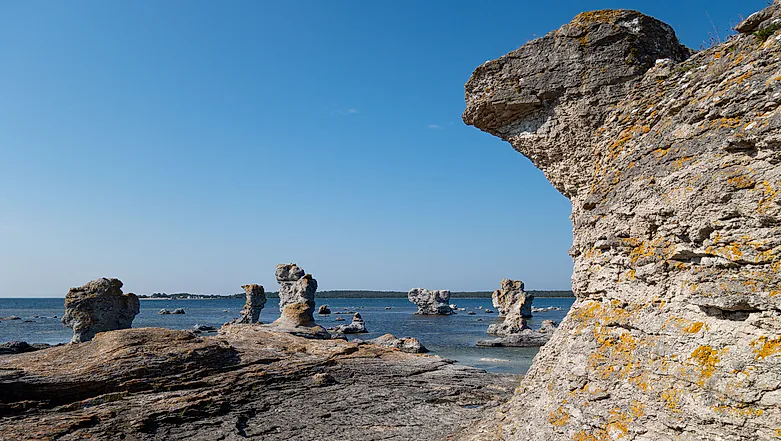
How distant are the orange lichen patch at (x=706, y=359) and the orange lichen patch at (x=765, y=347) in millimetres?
372

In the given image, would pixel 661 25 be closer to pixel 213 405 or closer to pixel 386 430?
pixel 386 430

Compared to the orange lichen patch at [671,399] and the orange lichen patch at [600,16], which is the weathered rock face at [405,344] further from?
the orange lichen patch at [671,399]

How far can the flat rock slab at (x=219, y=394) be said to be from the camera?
35.8 feet

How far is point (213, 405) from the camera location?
1268 cm

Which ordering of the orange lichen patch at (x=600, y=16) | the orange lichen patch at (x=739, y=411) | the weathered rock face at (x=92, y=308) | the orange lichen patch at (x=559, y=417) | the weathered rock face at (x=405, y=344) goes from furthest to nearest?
1. the weathered rock face at (x=92, y=308)
2. the weathered rock face at (x=405, y=344)
3. the orange lichen patch at (x=600, y=16)
4. the orange lichen patch at (x=559, y=417)
5. the orange lichen patch at (x=739, y=411)

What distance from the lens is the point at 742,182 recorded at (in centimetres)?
520

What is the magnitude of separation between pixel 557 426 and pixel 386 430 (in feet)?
18.1

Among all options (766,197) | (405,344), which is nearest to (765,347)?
(766,197)

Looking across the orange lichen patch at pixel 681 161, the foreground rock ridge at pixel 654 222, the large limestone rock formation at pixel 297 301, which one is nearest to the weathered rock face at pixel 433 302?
the large limestone rock formation at pixel 297 301

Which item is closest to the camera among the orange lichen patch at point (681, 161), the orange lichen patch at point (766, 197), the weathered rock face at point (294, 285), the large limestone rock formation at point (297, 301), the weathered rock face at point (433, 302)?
the orange lichen patch at point (766, 197)

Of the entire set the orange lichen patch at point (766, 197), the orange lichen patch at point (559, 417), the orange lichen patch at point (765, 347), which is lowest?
the orange lichen patch at point (559, 417)

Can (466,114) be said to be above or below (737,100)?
above

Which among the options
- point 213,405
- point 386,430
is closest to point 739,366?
point 386,430

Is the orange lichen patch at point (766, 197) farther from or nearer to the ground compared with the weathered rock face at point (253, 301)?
farther from the ground
